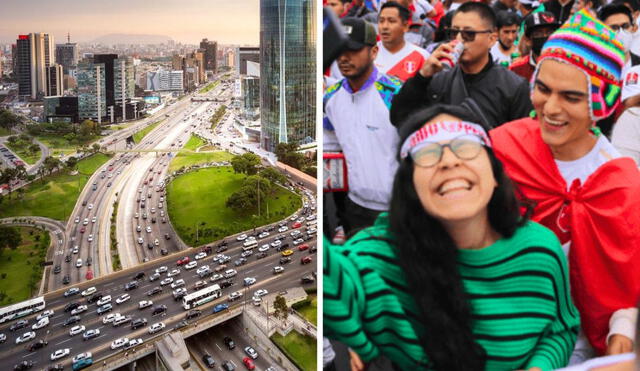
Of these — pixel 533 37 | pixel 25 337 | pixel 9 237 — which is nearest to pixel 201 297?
pixel 25 337

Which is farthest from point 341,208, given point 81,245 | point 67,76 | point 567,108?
point 67,76

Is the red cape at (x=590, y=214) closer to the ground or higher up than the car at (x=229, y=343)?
higher up

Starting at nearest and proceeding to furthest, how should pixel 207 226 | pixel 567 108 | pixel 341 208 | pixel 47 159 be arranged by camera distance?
pixel 567 108 < pixel 341 208 < pixel 47 159 < pixel 207 226

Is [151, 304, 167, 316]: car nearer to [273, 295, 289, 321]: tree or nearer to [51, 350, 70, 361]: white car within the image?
[51, 350, 70, 361]: white car

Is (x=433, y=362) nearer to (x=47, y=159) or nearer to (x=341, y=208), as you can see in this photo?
(x=341, y=208)

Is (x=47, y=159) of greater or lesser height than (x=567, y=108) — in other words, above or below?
below

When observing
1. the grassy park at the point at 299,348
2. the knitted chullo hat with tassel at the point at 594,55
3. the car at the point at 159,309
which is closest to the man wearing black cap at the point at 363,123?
the knitted chullo hat with tassel at the point at 594,55

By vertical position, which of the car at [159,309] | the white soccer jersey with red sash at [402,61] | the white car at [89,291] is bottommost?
the car at [159,309]

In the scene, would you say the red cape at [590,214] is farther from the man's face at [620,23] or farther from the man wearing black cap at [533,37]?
the man's face at [620,23]
